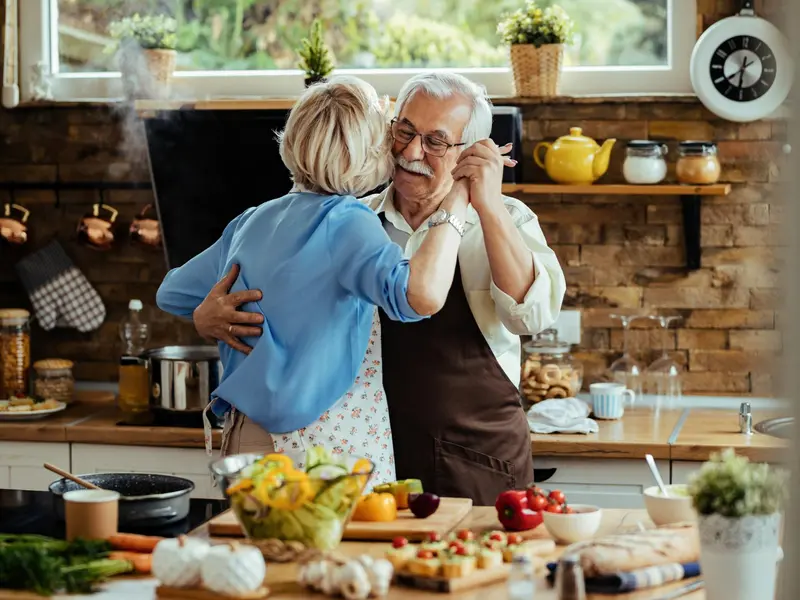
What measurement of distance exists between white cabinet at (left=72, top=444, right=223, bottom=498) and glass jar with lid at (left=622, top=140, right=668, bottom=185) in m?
1.57

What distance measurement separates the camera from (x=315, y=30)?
3529 millimetres

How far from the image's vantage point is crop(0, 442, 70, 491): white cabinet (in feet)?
11.1

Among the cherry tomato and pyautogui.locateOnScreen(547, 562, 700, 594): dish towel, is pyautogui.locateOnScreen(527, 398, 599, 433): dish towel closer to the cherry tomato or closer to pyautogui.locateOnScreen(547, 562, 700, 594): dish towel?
the cherry tomato

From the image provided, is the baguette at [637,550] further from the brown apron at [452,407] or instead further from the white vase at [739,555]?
the brown apron at [452,407]

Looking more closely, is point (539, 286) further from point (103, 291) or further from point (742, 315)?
point (103, 291)

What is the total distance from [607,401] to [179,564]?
2060mm

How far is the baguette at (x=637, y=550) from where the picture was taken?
5.03 ft

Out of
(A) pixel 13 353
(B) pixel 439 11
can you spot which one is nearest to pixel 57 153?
(A) pixel 13 353

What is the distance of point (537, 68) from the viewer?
141 inches

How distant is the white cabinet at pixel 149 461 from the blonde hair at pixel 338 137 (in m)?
1.41

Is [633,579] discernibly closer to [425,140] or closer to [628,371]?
[425,140]

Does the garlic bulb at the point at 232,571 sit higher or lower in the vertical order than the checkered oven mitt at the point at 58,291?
lower

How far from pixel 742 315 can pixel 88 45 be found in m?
2.52

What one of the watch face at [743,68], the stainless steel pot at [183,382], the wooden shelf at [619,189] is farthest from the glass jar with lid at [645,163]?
the stainless steel pot at [183,382]
